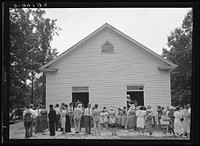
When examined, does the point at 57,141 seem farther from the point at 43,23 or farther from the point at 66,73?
the point at 43,23

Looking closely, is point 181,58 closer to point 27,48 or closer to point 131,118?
point 131,118

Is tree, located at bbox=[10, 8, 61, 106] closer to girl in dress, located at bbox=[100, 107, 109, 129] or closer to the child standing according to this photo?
girl in dress, located at bbox=[100, 107, 109, 129]

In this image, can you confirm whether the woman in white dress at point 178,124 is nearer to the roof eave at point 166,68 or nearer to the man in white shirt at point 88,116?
the roof eave at point 166,68

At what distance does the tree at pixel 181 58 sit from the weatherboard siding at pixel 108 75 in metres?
0.32

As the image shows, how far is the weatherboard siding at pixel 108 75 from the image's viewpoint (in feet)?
24.9

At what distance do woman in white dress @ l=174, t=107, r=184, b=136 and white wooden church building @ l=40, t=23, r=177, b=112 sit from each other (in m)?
0.36

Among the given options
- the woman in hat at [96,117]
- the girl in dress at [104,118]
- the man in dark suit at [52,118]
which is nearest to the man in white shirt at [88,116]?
the woman in hat at [96,117]

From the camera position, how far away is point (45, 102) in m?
7.64

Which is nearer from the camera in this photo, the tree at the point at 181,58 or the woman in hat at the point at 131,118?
the tree at the point at 181,58

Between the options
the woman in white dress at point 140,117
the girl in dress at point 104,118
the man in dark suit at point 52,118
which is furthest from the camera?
the girl in dress at point 104,118

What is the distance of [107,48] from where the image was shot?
27.0ft

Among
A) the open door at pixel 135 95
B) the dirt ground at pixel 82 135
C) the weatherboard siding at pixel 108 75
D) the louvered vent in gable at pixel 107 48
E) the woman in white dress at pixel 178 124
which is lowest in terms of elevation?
the dirt ground at pixel 82 135

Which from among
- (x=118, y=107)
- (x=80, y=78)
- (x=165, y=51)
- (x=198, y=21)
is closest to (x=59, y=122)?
(x=80, y=78)

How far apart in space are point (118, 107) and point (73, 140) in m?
2.67
